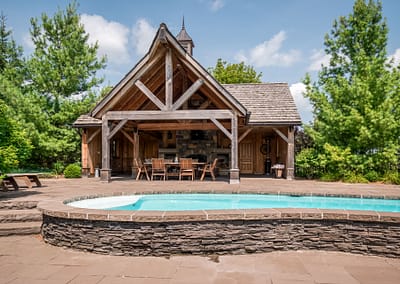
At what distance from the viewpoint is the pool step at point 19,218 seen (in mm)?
4945

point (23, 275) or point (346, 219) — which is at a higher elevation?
point (346, 219)

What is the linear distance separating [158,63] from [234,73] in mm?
20603

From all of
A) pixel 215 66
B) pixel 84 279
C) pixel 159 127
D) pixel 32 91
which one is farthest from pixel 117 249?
pixel 215 66

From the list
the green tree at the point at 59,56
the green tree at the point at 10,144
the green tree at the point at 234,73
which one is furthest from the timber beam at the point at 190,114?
the green tree at the point at 234,73

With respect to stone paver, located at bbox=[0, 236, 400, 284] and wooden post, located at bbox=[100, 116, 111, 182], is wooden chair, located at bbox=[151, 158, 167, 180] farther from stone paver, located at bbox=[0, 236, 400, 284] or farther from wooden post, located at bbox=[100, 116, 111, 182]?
stone paver, located at bbox=[0, 236, 400, 284]

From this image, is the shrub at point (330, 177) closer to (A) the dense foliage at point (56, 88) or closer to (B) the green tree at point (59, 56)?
(A) the dense foliage at point (56, 88)

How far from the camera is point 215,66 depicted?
1272 inches

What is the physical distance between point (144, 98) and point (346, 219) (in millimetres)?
9628

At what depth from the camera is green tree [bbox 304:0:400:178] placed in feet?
37.5

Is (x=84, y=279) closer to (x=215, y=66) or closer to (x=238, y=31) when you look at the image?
(x=238, y=31)

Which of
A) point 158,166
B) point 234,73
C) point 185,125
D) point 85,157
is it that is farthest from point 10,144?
point 234,73

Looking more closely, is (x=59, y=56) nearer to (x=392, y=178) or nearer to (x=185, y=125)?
(x=185, y=125)

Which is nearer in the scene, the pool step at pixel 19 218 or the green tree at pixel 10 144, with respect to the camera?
the pool step at pixel 19 218

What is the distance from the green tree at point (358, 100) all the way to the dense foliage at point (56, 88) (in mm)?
12521
